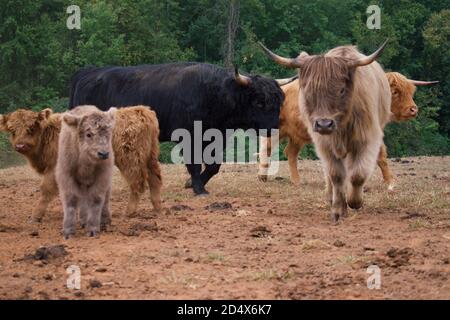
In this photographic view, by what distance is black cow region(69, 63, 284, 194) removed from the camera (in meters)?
10.6

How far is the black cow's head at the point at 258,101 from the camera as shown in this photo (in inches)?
421

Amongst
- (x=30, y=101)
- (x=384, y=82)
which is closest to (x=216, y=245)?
(x=384, y=82)

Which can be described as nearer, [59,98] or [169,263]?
[169,263]

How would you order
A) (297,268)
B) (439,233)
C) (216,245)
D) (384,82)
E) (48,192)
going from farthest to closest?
(384,82)
(48,192)
(439,233)
(216,245)
(297,268)

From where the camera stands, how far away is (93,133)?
6977mm

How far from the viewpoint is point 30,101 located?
2992cm

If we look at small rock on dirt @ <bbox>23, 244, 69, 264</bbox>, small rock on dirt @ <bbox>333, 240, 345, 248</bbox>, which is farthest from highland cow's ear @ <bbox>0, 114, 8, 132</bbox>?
small rock on dirt @ <bbox>333, 240, 345, 248</bbox>

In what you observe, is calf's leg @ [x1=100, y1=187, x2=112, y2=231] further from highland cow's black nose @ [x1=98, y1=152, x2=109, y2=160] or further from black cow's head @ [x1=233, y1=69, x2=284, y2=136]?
black cow's head @ [x1=233, y1=69, x2=284, y2=136]

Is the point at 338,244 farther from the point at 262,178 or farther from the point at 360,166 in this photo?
the point at 262,178

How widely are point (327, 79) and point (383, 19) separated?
26721 millimetres

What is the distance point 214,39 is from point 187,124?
23.8 m

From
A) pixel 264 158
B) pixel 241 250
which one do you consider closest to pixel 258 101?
pixel 264 158


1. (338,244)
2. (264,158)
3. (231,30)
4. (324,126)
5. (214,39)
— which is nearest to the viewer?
(338,244)
